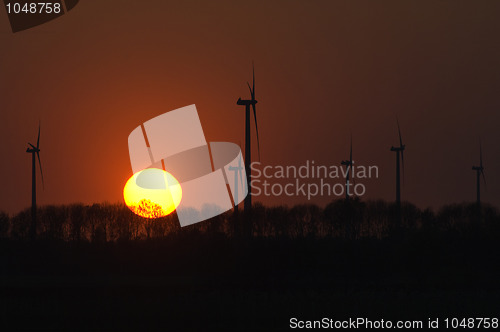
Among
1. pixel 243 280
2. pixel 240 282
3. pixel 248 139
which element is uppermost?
pixel 248 139

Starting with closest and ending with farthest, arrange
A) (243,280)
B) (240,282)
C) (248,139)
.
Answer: (240,282), (243,280), (248,139)

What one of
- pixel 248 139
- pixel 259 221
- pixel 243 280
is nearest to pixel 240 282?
pixel 243 280

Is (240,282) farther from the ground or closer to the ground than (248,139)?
closer to the ground

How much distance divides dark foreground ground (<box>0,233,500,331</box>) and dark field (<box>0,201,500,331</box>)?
4.0 inches

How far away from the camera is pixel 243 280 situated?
186 feet

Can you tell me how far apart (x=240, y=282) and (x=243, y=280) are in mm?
2612

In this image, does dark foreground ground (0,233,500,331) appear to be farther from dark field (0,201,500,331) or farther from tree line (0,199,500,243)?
tree line (0,199,500,243)

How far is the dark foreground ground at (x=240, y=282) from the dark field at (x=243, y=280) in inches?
4.0

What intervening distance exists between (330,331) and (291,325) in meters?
1.95

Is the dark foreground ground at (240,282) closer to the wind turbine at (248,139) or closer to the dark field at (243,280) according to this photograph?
the dark field at (243,280)

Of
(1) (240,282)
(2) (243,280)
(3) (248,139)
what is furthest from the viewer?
(3) (248,139)

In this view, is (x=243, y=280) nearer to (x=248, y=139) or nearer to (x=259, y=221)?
(x=248, y=139)

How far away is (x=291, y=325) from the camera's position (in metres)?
31.9

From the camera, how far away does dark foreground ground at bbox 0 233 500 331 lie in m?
33.9
